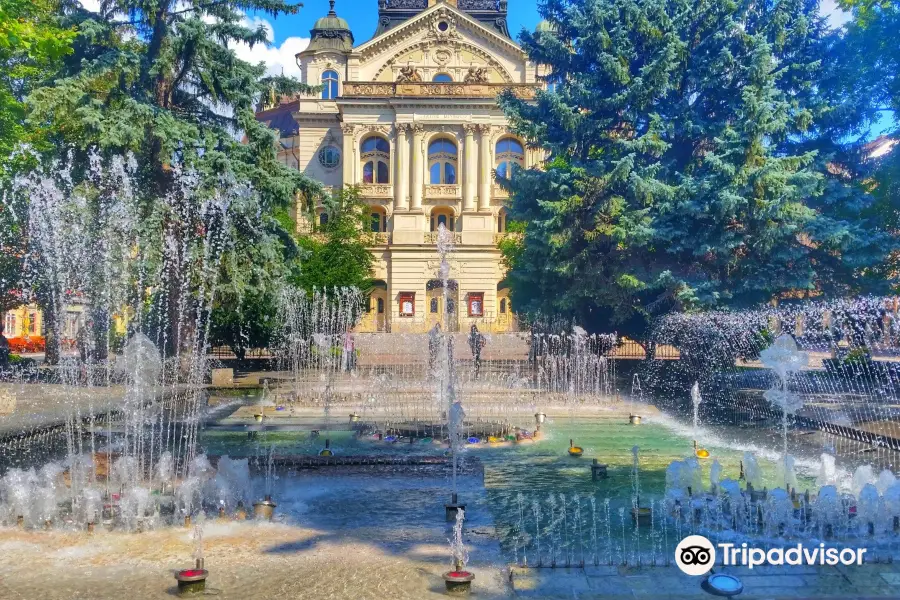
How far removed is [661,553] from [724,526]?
1192 mm

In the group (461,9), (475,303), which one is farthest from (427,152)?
(461,9)

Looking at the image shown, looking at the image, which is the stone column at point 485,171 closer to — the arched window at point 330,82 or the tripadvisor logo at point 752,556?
the arched window at point 330,82

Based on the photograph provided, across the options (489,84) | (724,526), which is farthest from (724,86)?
(489,84)

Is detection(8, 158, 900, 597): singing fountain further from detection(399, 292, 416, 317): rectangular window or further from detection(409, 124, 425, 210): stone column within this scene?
detection(409, 124, 425, 210): stone column

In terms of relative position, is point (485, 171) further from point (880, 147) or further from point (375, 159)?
point (880, 147)

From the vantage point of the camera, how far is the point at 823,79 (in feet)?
73.3

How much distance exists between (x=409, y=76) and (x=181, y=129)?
90.7 ft

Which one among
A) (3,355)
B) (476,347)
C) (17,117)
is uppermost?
(17,117)

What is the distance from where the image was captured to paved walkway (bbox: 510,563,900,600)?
6.32 m

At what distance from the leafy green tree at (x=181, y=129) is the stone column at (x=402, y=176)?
23855mm

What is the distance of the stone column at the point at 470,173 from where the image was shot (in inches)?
1871

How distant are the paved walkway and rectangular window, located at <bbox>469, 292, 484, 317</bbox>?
40.0 metres

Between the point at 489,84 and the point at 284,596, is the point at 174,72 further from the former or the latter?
the point at 489,84

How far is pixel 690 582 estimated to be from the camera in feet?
21.7
